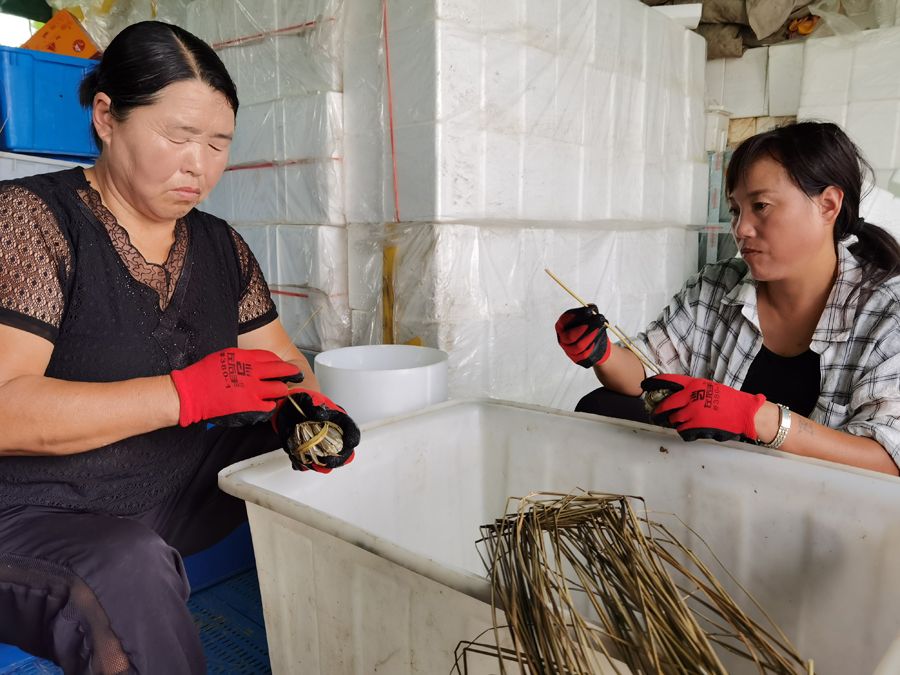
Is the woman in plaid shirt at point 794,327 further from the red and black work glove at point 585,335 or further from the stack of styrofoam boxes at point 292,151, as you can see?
the stack of styrofoam boxes at point 292,151

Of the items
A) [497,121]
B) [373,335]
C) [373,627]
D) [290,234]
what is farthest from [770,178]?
[290,234]

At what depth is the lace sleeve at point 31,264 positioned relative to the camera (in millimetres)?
974

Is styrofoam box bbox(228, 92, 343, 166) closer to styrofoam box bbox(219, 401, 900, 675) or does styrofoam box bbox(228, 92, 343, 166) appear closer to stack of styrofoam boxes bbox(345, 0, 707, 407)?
stack of styrofoam boxes bbox(345, 0, 707, 407)

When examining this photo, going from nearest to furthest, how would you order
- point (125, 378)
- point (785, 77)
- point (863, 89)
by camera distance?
point (125, 378) < point (863, 89) < point (785, 77)

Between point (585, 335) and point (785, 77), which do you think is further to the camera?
point (785, 77)

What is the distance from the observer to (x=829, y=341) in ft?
4.27

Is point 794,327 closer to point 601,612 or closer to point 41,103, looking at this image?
point 601,612

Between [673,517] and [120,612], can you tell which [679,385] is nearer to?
[673,517]

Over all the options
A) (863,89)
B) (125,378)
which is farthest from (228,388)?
(863,89)

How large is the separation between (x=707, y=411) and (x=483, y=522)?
503mm

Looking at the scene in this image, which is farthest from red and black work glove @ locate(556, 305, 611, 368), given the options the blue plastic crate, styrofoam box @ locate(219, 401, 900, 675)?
the blue plastic crate

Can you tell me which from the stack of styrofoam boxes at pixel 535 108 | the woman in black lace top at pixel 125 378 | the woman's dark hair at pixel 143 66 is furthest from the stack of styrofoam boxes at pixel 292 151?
the woman's dark hair at pixel 143 66

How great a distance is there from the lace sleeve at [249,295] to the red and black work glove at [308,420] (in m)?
0.33

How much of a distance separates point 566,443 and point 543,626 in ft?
1.99
